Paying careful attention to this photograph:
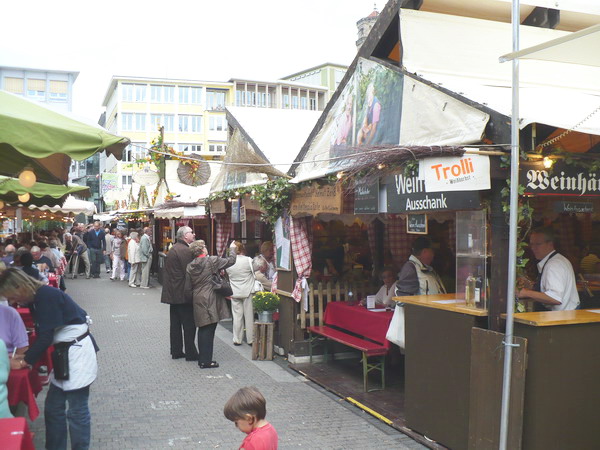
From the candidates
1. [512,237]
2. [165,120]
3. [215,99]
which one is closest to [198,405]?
[512,237]

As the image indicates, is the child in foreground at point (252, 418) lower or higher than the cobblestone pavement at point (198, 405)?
higher

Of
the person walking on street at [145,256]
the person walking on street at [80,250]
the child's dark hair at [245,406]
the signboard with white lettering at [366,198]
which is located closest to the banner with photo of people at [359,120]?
the signboard with white lettering at [366,198]

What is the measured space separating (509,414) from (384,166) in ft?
8.72

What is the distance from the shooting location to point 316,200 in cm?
816

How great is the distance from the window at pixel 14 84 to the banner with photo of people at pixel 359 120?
78531 millimetres

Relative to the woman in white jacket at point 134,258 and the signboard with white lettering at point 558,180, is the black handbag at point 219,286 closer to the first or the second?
the signboard with white lettering at point 558,180

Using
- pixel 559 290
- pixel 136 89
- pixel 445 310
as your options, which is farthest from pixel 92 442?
pixel 136 89

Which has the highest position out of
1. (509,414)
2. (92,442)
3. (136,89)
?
(136,89)

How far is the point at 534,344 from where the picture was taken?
4.66 meters

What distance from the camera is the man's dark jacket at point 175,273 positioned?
29.8 feet

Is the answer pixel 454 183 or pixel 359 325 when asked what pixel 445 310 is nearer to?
pixel 454 183

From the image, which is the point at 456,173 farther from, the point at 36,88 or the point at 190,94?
the point at 36,88

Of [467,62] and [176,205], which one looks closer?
[467,62]

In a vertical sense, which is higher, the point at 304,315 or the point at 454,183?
the point at 454,183
